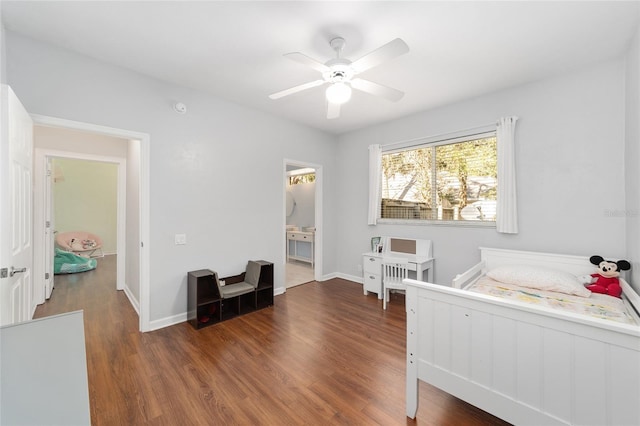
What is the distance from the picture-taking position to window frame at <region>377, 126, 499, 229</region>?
331cm

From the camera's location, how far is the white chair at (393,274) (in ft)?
11.2

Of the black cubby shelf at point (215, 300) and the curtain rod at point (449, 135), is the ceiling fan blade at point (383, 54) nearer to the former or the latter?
the curtain rod at point (449, 135)

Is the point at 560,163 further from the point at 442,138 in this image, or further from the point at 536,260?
the point at 442,138

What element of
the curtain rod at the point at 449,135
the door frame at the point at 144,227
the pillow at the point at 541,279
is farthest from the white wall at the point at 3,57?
the pillow at the point at 541,279

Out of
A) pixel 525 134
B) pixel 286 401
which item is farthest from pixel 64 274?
pixel 525 134

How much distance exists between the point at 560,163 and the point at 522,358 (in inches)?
97.0

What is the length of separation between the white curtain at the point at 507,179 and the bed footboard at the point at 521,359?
2.06 meters

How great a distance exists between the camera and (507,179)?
3047 mm

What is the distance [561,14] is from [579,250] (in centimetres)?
217

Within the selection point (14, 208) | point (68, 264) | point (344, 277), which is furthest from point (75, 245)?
point (344, 277)

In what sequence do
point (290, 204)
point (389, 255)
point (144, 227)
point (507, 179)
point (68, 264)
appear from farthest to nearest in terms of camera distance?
point (290, 204)
point (68, 264)
point (389, 255)
point (507, 179)
point (144, 227)

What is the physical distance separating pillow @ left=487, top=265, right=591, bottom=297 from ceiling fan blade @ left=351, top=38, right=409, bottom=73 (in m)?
2.30

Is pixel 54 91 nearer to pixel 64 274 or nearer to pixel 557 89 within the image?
pixel 64 274

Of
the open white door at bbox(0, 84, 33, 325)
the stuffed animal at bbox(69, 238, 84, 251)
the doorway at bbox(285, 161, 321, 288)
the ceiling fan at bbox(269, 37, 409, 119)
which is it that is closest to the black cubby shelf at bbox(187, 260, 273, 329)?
the open white door at bbox(0, 84, 33, 325)
